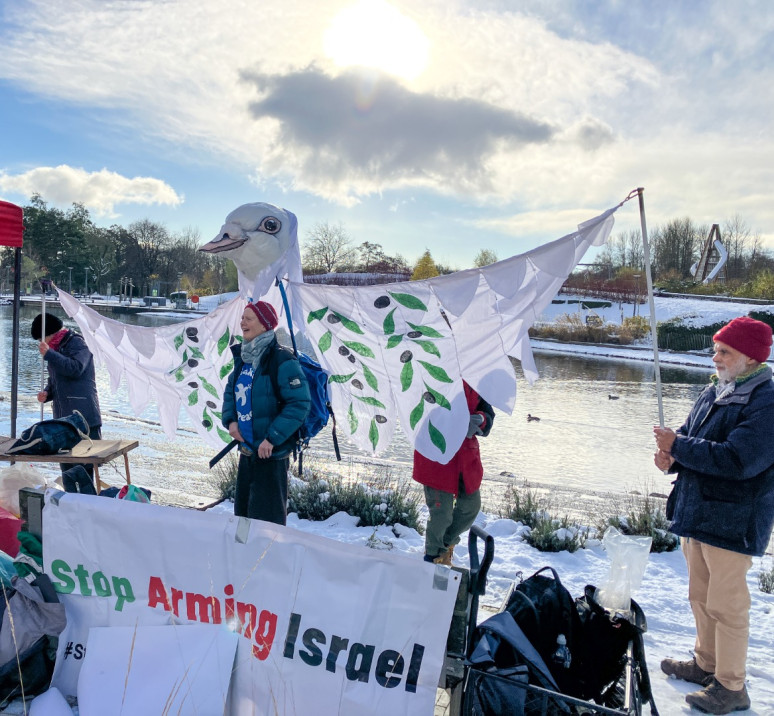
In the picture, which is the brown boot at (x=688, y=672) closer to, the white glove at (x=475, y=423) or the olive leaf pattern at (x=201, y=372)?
the white glove at (x=475, y=423)

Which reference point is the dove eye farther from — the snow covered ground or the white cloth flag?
the snow covered ground

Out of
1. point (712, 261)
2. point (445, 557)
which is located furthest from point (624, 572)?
point (712, 261)

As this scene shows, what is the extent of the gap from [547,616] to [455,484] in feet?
3.72

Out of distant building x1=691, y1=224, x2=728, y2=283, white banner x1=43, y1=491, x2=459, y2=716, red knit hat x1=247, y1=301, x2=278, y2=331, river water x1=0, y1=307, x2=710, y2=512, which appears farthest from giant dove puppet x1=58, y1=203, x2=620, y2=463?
distant building x1=691, y1=224, x2=728, y2=283

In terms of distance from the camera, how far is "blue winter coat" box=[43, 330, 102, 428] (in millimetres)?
4961

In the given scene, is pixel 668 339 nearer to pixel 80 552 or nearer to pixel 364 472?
pixel 364 472

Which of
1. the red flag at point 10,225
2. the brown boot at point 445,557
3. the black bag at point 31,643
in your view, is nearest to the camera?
the black bag at point 31,643

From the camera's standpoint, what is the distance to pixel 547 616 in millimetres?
2592

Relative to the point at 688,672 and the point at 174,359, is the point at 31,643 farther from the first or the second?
the point at 688,672

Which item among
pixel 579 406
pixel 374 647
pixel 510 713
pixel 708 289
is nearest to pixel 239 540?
pixel 374 647

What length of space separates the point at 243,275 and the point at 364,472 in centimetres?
476

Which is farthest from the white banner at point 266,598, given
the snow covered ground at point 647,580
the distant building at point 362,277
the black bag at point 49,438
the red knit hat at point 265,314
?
the distant building at point 362,277

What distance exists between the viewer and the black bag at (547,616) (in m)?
2.53

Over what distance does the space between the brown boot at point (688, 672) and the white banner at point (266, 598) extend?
5.44 ft
